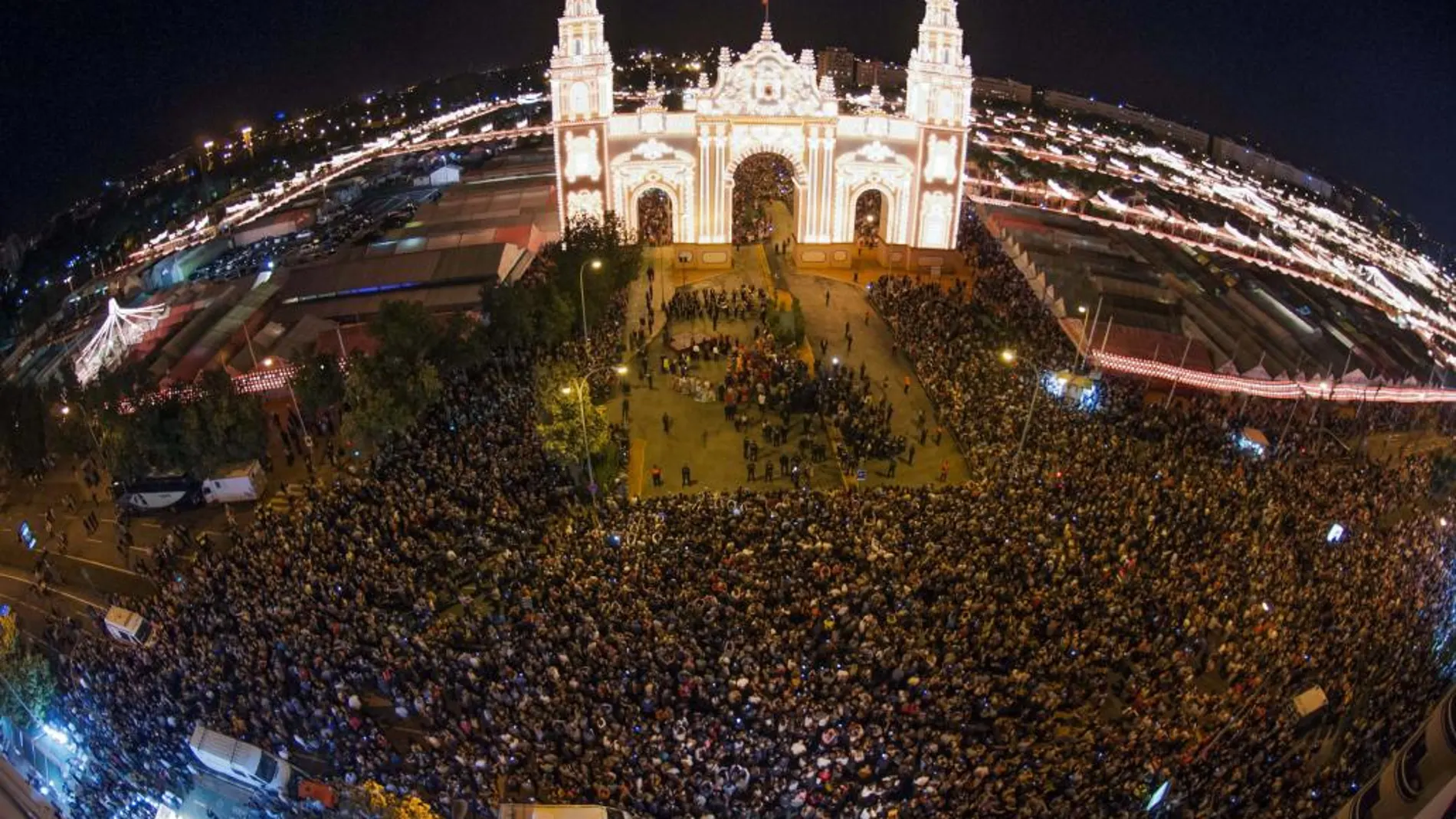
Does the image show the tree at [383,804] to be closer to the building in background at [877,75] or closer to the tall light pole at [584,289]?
the tall light pole at [584,289]

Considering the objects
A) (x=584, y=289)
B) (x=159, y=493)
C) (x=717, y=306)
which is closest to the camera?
(x=159, y=493)

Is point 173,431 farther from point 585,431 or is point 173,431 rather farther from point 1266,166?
point 1266,166

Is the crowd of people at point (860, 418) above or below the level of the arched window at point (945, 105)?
below

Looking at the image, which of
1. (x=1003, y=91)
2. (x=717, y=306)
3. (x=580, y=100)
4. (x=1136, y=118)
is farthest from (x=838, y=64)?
(x=717, y=306)

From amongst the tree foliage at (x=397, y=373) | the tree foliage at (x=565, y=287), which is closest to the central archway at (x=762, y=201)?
the tree foliage at (x=565, y=287)

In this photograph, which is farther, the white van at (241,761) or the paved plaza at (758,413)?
the paved plaza at (758,413)

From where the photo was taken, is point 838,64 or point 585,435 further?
point 838,64
